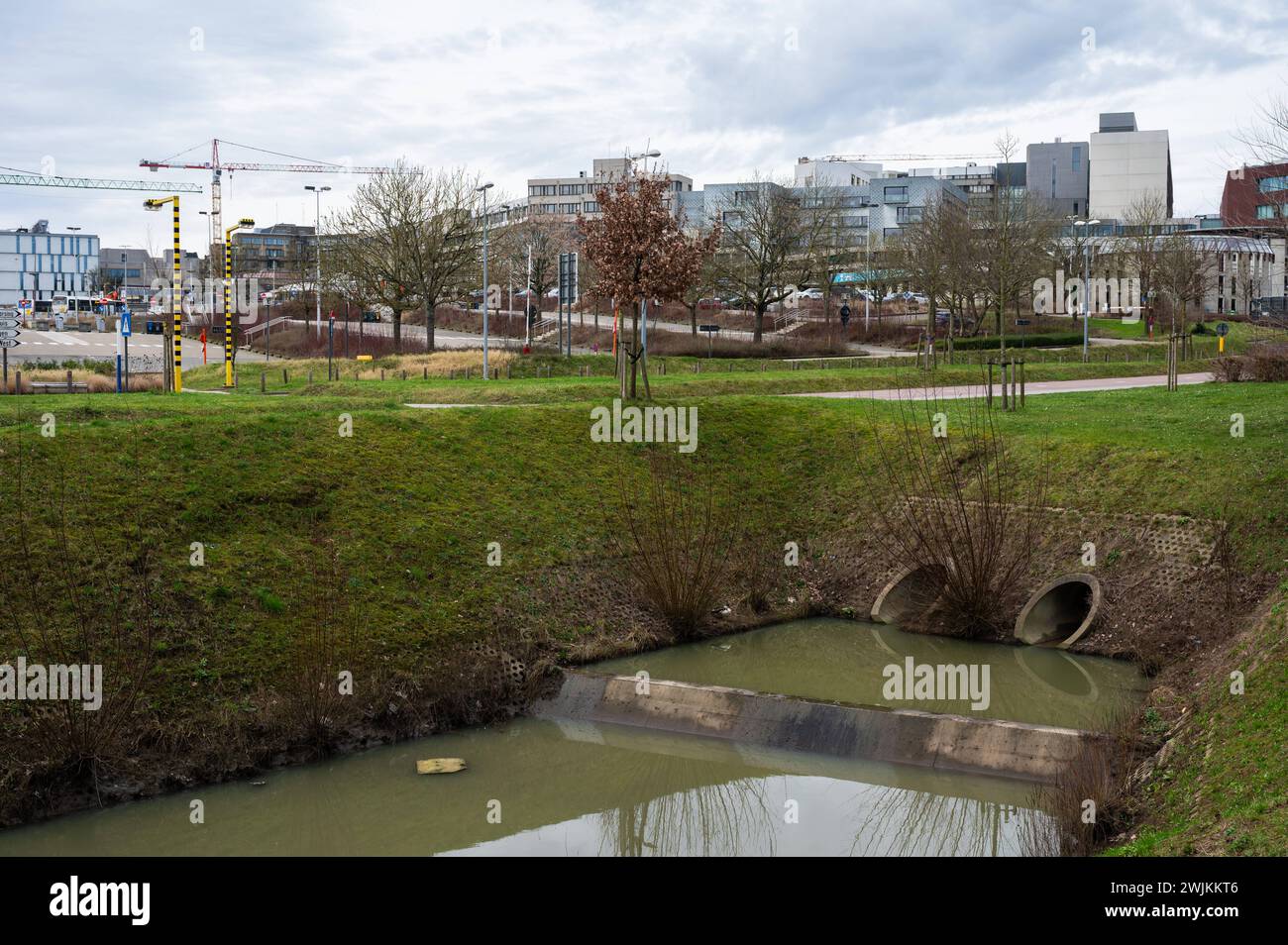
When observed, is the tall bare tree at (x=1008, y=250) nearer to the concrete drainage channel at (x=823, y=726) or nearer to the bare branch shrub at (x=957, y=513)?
the bare branch shrub at (x=957, y=513)

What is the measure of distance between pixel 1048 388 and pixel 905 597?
1578 centimetres

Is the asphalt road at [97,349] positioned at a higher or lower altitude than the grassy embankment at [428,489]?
higher

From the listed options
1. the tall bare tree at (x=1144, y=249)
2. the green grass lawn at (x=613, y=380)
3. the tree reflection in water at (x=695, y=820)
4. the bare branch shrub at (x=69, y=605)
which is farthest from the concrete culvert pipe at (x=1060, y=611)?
the tall bare tree at (x=1144, y=249)

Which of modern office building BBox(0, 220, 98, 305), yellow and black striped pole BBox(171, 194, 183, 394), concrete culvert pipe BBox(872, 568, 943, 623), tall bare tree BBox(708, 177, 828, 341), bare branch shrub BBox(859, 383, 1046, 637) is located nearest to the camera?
bare branch shrub BBox(859, 383, 1046, 637)

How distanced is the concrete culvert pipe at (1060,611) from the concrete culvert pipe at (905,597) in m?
1.62

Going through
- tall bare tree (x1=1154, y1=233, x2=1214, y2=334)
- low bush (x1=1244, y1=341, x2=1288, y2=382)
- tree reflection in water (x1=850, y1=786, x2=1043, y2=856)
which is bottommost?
tree reflection in water (x1=850, y1=786, x2=1043, y2=856)

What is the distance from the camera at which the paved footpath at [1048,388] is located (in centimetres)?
3144

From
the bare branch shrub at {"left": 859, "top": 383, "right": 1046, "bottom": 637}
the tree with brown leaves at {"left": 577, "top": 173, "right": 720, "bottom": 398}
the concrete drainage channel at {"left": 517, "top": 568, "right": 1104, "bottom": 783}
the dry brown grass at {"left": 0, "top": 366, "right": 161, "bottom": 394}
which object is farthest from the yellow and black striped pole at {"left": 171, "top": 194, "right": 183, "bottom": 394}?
the concrete drainage channel at {"left": 517, "top": 568, "right": 1104, "bottom": 783}

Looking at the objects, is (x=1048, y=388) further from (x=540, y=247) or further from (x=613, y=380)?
(x=540, y=247)

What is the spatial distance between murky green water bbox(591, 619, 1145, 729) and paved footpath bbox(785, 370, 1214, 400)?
1173 centimetres

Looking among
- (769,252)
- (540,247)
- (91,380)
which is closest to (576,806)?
(91,380)

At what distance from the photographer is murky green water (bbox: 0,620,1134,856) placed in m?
12.1

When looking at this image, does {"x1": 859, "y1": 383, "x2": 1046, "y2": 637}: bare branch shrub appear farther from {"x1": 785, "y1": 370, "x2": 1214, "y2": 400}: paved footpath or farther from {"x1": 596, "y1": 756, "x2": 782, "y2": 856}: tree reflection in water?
{"x1": 596, "y1": 756, "x2": 782, "y2": 856}: tree reflection in water
